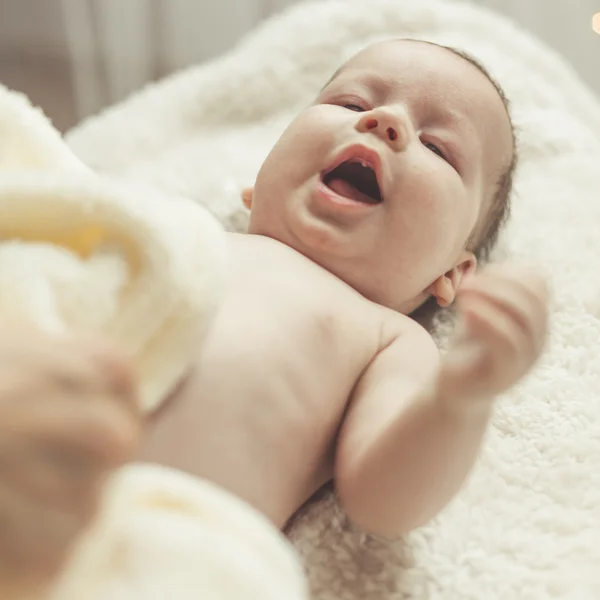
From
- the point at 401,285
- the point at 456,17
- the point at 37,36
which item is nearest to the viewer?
the point at 401,285

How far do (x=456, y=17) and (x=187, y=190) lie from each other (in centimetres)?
54

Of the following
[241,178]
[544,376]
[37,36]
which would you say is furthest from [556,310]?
[37,36]

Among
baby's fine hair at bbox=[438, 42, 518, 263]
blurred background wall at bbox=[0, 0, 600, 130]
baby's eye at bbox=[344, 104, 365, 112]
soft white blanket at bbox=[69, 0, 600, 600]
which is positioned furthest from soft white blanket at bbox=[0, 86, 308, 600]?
blurred background wall at bbox=[0, 0, 600, 130]

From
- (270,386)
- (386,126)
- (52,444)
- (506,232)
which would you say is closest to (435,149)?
(386,126)

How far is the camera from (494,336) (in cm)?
52

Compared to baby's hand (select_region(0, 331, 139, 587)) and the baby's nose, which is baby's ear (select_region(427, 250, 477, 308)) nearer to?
the baby's nose

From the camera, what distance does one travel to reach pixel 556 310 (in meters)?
0.96

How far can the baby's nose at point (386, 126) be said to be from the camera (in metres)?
0.83

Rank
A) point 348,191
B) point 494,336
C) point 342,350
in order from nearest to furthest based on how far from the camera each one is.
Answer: point 494,336 < point 342,350 < point 348,191

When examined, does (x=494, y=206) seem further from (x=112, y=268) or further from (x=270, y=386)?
(x=112, y=268)

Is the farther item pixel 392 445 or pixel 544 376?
pixel 544 376

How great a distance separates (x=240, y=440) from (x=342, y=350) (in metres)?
0.15

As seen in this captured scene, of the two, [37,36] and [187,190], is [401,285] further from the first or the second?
[37,36]

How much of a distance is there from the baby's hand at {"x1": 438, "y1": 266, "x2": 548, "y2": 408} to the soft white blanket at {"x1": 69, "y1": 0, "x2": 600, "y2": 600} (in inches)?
8.1
